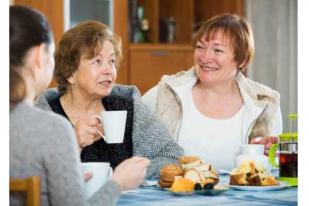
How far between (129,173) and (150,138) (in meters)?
0.75

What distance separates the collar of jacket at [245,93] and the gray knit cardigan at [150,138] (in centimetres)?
27

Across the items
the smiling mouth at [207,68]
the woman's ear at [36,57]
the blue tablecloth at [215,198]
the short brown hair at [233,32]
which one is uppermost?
the short brown hair at [233,32]

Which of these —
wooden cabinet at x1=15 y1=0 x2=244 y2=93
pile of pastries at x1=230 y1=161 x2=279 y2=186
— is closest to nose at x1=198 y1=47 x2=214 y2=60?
pile of pastries at x1=230 y1=161 x2=279 y2=186

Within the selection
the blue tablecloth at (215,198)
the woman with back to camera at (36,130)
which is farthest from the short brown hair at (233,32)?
the woman with back to camera at (36,130)

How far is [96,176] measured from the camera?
1585mm

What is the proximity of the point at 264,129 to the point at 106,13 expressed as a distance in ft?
9.26

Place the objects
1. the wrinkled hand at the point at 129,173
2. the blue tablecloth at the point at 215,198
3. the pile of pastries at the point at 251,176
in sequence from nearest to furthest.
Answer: the wrinkled hand at the point at 129,173
the blue tablecloth at the point at 215,198
the pile of pastries at the point at 251,176

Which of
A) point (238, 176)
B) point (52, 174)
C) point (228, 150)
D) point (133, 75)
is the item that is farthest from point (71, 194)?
point (133, 75)

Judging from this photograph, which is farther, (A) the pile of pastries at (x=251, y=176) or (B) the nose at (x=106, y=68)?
(B) the nose at (x=106, y=68)

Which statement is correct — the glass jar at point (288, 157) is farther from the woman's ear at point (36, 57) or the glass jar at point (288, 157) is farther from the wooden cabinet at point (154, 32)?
the wooden cabinet at point (154, 32)

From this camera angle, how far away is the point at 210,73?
267 cm

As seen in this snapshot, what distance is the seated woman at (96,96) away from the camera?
7.53 feet

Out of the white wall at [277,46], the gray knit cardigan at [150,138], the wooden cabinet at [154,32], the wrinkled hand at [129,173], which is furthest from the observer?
the white wall at [277,46]
